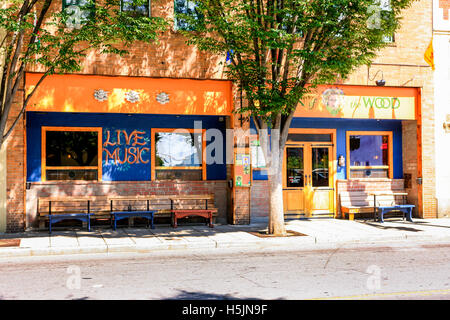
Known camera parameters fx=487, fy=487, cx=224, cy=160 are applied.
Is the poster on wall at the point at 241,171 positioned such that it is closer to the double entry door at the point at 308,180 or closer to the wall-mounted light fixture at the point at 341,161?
the double entry door at the point at 308,180

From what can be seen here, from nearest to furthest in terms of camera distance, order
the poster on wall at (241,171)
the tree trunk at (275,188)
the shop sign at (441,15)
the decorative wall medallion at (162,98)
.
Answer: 1. the tree trunk at (275,188)
2. the decorative wall medallion at (162,98)
3. the poster on wall at (241,171)
4. the shop sign at (441,15)

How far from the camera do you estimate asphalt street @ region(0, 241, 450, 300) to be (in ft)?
21.3

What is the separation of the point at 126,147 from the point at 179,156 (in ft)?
5.18

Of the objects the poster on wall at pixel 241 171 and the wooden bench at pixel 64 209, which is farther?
the poster on wall at pixel 241 171

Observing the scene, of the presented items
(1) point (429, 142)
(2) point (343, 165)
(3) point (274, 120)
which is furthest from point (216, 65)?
(1) point (429, 142)

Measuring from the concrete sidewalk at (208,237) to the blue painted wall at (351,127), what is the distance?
93.7 inches

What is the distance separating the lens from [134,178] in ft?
46.0

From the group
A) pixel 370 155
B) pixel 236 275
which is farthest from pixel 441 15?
pixel 236 275

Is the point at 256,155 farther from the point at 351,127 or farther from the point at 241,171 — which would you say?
the point at 351,127

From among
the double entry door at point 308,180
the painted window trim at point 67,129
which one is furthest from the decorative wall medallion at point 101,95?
the double entry door at point 308,180

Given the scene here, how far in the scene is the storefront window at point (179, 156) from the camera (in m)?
14.3

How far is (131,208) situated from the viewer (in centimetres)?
1379

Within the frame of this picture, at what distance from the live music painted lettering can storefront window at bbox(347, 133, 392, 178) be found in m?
6.66
